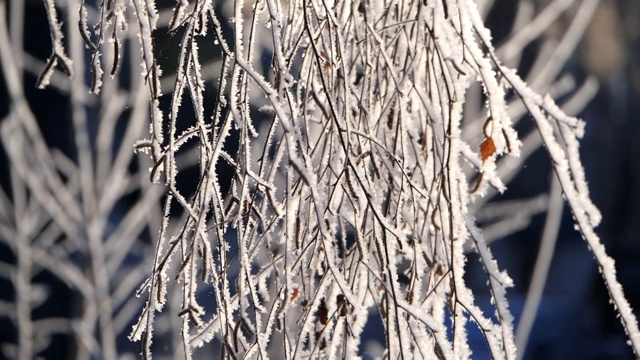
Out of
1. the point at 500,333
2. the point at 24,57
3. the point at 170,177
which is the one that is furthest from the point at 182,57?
the point at 24,57

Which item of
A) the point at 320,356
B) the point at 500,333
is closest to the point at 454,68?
the point at 500,333

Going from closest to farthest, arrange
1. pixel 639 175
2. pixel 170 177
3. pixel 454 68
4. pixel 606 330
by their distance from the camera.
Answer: pixel 170 177, pixel 454 68, pixel 606 330, pixel 639 175

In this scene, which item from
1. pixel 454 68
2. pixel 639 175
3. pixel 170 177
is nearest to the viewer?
pixel 170 177

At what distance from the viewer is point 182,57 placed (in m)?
1.17

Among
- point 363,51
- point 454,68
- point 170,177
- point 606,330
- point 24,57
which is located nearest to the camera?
point 170,177

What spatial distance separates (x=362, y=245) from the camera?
119 centimetres

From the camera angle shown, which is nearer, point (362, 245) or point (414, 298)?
point (362, 245)

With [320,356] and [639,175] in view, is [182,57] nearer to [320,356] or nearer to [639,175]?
[320,356]

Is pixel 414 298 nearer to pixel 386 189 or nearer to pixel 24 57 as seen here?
pixel 386 189

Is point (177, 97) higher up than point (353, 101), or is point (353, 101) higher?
point (353, 101)

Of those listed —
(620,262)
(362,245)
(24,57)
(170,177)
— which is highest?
(24,57)

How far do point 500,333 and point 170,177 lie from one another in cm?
57

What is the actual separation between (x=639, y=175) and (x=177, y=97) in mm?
7350

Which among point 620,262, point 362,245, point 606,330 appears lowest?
point 362,245
